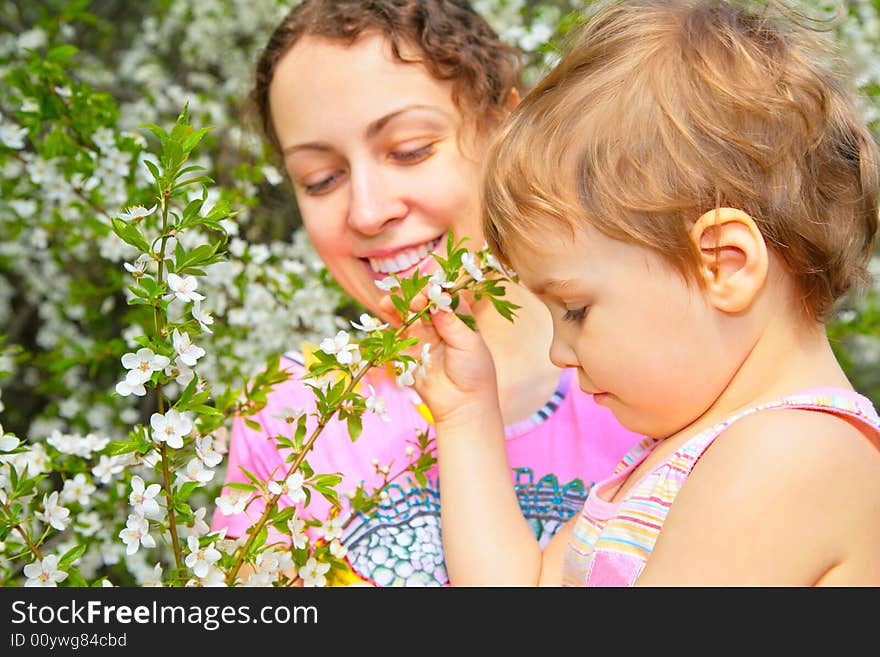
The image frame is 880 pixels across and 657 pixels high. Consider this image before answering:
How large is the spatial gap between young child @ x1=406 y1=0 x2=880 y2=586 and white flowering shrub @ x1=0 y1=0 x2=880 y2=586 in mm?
222

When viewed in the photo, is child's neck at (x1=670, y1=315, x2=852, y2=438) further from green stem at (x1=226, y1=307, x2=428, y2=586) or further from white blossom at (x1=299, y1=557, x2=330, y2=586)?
white blossom at (x1=299, y1=557, x2=330, y2=586)

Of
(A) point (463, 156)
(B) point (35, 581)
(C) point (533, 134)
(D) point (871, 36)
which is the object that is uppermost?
(D) point (871, 36)

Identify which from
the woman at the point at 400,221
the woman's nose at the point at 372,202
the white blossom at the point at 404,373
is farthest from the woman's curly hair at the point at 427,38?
the white blossom at the point at 404,373

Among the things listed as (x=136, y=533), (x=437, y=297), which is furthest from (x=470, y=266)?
(x=136, y=533)

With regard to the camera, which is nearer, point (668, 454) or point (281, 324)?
point (668, 454)

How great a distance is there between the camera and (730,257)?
1227 mm

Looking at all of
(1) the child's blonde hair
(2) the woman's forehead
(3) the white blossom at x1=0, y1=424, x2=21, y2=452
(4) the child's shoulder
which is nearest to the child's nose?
(1) the child's blonde hair

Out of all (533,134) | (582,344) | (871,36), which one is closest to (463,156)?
(533,134)

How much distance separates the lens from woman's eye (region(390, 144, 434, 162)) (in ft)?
5.82

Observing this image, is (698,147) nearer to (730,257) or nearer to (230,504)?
(730,257)

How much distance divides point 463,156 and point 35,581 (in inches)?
37.2

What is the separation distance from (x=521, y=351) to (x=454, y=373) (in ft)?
1.10

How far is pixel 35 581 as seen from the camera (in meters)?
1.32
